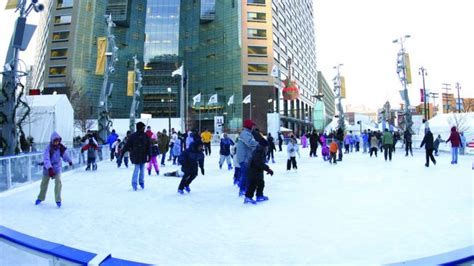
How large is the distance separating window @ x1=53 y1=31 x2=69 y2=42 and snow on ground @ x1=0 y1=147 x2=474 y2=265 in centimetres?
6314

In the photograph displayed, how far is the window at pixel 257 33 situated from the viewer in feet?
202

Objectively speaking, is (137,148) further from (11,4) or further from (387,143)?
(387,143)

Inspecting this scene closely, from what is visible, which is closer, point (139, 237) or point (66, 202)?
point (139, 237)

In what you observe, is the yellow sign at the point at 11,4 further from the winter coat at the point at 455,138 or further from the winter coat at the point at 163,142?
the winter coat at the point at 455,138

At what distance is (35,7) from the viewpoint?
10188mm

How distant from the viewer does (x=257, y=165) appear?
21.2 ft

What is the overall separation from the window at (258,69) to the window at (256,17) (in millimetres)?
8683

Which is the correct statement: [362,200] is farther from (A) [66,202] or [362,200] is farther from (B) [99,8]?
(B) [99,8]

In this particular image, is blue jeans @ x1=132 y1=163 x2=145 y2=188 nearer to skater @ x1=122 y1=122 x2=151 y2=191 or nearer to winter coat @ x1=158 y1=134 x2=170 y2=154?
skater @ x1=122 y1=122 x2=151 y2=191

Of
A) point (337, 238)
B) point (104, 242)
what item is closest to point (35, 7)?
point (104, 242)

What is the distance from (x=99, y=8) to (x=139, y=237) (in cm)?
7131

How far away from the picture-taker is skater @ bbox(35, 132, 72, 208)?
6.30m

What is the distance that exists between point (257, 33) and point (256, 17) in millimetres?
3116

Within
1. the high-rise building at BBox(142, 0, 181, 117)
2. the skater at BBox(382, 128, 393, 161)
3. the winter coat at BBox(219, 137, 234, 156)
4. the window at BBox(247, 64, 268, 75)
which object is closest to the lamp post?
the skater at BBox(382, 128, 393, 161)
